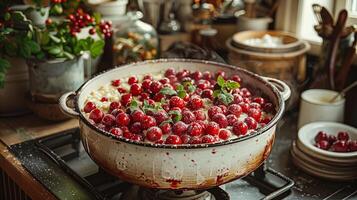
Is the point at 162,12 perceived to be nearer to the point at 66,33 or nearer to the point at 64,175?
the point at 66,33

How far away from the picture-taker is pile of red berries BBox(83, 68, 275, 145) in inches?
38.7

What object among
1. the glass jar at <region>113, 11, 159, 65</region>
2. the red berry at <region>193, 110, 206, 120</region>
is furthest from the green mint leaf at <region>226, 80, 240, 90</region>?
the glass jar at <region>113, 11, 159, 65</region>

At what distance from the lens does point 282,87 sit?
1187 mm

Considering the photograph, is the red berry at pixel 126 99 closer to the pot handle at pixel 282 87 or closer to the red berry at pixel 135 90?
the red berry at pixel 135 90

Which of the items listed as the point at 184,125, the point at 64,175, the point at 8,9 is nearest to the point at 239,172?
the point at 184,125

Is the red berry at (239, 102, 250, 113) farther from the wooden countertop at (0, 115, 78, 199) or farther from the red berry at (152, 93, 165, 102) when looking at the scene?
the wooden countertop at (0, 115, 78, 199)

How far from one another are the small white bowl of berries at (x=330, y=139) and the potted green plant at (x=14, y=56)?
745 mm

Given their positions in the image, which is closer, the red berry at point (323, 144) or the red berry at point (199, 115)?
the red berry at point (199, 115)

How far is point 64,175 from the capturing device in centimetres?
119

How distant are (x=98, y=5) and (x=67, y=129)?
47 cm

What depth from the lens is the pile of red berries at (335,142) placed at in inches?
48.1

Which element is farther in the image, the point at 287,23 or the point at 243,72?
the point at 287,23

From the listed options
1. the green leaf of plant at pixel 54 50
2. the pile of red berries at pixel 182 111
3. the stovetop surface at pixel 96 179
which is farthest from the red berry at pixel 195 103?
the green leaf of plant at pixel 54 50

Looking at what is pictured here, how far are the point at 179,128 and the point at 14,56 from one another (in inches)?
24.7
